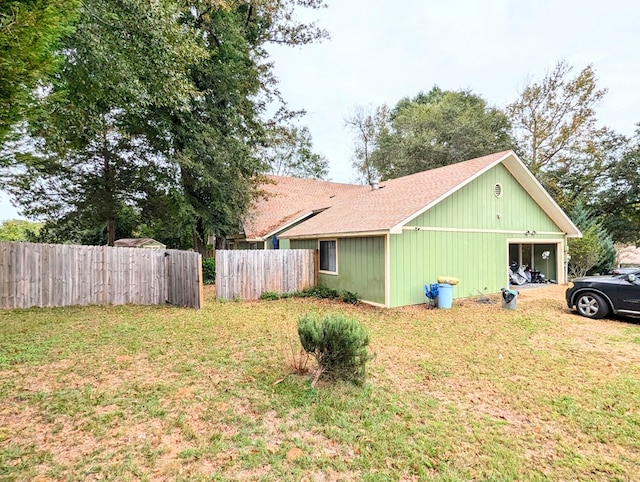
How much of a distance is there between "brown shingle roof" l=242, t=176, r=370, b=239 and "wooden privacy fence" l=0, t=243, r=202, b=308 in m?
6.34

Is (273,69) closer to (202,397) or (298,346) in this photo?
(298,346)

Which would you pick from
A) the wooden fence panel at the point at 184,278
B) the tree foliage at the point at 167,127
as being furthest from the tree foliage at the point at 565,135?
the wooden fence panel at the point at 184,278

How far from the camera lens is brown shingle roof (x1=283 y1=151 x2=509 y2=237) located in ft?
30.7

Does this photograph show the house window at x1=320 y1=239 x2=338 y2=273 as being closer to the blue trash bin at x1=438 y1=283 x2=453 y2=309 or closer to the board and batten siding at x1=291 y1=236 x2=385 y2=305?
the board and batten siding at x1=291 y1=236 x2=385 y2=305

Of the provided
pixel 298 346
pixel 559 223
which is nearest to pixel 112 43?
pixel 298 346

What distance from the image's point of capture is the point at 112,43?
704 centimetres

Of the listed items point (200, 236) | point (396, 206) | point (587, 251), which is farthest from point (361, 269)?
point (587, 251)

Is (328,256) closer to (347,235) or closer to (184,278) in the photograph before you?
(347,235)

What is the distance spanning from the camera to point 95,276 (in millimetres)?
8961

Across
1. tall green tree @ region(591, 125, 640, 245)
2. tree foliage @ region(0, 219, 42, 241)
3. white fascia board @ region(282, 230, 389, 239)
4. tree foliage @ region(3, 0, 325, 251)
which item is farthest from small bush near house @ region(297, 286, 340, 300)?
tree foliage @ region(0, 219, 42, 241)

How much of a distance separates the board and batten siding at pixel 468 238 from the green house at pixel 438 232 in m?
0.03

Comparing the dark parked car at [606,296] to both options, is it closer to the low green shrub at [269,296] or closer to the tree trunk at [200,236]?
the low green shrub at [269,296]

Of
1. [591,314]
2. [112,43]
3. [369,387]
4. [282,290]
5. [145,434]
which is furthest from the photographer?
[282,290]

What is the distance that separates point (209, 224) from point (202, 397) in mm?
11993
